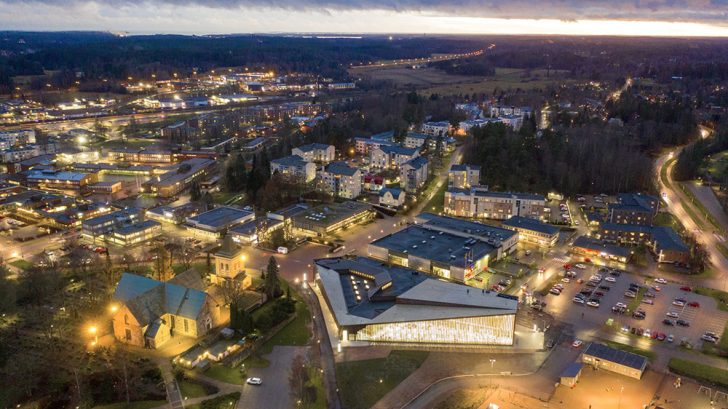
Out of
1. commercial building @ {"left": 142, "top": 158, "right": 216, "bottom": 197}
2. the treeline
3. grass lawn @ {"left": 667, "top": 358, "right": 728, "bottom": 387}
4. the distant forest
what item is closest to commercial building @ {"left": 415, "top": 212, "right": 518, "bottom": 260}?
the treeline

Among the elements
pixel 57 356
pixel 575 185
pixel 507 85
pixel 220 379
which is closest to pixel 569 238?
pixel 575 185

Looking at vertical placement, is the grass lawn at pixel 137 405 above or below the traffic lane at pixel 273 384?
above

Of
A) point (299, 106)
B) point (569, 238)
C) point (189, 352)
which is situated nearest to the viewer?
point (189, 352)

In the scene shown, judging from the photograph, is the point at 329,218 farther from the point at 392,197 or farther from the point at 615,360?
the point at 615,360

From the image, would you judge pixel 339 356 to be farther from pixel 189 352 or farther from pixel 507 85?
pixel 507 85

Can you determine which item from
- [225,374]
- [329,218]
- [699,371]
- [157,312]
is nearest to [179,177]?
[329,218]

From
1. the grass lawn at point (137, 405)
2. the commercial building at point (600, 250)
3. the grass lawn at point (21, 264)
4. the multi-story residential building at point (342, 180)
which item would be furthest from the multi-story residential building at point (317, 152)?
the grass lawn at point (137, 405)

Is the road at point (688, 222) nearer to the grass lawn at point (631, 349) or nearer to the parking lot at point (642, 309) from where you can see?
the parking lot at point (642, 309)
